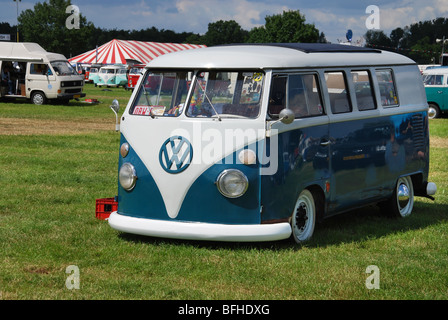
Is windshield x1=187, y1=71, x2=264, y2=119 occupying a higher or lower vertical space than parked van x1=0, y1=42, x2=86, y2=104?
lower

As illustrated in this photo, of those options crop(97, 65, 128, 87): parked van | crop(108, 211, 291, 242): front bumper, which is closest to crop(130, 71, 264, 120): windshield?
crop(108, 211, 291, 242): front bumper

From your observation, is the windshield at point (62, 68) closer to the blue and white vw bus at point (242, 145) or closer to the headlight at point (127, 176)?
the blue and white vw bus at point (242, 145)

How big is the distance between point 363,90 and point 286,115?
79.2 inches

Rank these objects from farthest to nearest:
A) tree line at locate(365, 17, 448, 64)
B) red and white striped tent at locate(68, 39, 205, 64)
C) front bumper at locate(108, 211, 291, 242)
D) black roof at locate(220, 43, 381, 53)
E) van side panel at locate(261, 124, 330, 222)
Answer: tree line at locate(365, 17, 448, 64), red and white striped tent at locate(68, 39, 205, 64), black roof at locate(220, 43, 381, 53), van side panel at locate(261, 124, 330, 222), front bumper at locate(108, 211, 291, 242)

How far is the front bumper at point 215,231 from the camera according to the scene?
7.35m

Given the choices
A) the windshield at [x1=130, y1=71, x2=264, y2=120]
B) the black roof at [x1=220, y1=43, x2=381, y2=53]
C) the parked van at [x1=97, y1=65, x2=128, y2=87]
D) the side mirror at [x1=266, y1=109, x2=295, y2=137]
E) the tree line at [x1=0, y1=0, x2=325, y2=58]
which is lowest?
the side mirror at [x1=266, y1=109, x2=295, y2=137]

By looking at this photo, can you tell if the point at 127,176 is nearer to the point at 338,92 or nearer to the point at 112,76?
the point at 338,92

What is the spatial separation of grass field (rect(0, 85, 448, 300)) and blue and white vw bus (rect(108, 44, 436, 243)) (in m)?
0.29

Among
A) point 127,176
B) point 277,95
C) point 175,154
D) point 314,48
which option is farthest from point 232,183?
point 314,48

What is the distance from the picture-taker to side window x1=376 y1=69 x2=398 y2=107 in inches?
371

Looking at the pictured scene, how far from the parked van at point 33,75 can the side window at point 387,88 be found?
965 inches

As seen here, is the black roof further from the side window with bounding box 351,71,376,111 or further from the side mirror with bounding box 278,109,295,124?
the side mirror with bounding box 278,109,295,124

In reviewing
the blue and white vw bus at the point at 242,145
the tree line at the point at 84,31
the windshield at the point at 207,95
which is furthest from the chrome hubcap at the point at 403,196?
the tree line at the point at 84,31

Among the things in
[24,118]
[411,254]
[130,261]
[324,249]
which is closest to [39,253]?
[130,261]
